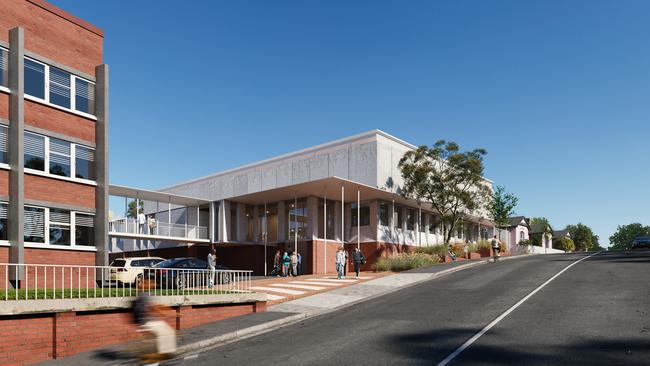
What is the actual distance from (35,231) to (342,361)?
546 inches

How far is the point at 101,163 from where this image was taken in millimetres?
22000

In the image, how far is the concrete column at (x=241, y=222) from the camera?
3922 cm

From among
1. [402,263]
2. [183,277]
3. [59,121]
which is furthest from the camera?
[402,263]

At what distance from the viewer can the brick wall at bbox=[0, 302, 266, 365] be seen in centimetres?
1137

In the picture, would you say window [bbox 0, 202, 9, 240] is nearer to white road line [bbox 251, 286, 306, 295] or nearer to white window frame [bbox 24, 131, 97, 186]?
white window frame [bbox 24, 131, 97, 186]

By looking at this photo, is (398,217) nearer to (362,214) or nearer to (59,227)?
(362,214)

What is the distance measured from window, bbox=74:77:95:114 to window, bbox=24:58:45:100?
1.45 m

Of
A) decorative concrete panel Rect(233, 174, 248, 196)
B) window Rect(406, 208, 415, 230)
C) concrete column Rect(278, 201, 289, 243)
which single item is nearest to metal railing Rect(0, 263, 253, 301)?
concrete column Rect(278, 201, 289, 243)

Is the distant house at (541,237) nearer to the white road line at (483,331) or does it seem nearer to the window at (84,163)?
the white road line at (483,331)

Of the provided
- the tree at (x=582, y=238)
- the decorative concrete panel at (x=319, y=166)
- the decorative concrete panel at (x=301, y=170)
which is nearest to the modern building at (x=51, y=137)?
the decorative concrete panel at (x=319, y=166)

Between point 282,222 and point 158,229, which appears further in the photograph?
point 158,229

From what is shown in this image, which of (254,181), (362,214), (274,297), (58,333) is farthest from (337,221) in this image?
(58,333)

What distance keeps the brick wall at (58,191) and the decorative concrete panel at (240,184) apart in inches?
887

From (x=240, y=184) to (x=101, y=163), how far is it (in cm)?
2270
